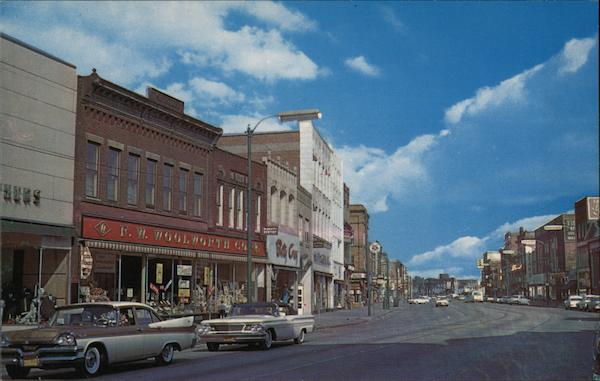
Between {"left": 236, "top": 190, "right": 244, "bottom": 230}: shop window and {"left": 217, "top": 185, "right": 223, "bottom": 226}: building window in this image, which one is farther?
{"left": 236, "top": 190, "right": 244, "bottom": 230}: shop window

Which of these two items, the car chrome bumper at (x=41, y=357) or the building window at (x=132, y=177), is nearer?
the car chrome bumper at (x=41, y=357)

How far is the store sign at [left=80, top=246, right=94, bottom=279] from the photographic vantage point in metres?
26.0

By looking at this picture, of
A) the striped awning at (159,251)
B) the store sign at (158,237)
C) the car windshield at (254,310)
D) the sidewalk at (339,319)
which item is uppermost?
the store sign at (158,237)

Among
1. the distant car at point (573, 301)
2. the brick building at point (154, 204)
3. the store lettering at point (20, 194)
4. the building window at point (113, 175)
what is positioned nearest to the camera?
the store lettering at point (20, 194)

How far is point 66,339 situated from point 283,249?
32976mm

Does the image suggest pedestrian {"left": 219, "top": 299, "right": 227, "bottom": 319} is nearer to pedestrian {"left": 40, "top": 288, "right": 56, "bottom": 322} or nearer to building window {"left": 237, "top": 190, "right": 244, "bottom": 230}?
building window {"left": 237, "top": 190, "right": 244, "bottom": 230}

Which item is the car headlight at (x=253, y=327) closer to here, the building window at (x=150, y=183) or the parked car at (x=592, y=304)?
the building window at (x=150, y=183)

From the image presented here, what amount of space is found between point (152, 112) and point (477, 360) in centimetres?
1947

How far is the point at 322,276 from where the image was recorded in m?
62.3

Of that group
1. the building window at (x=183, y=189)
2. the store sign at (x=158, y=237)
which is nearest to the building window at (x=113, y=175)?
Answer: the store sign at (x=158, y=237)

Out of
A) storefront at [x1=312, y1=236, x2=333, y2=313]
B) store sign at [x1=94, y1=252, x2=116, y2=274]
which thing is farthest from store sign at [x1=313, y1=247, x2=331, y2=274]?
store sign at [x1=94, y1=252, x2=116, y2=274]

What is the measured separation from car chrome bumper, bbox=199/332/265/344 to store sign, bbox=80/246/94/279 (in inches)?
271

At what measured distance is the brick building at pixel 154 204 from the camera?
27328mm

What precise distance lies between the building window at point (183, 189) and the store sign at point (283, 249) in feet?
34.5
